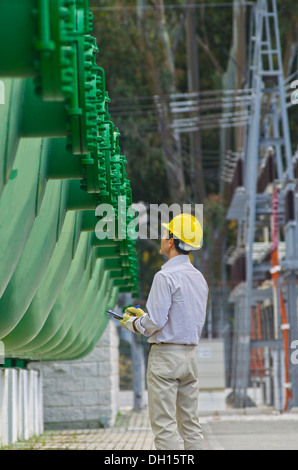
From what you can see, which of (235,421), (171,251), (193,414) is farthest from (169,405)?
(235,421)

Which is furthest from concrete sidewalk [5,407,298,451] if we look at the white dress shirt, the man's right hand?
the white dress shirt

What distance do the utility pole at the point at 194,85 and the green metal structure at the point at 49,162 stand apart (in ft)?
69.3

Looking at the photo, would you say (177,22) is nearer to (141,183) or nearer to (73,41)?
(141,183)

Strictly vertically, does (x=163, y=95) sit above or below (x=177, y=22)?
below

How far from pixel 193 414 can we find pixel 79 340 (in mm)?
3280

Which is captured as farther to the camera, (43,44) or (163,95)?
(163,95)

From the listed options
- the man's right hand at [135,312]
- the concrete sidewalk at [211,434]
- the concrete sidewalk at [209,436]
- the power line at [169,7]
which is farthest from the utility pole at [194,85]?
the man's right hand at [135,312]

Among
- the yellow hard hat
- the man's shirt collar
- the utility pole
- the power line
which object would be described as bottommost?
Result: the man's shirt collar

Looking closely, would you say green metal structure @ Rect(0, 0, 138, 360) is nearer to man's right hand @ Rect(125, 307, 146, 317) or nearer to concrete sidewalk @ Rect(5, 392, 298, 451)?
man's right hand @ Rect(125, 307, 146, 317)

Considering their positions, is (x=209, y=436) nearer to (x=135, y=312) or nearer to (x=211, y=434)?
(x=211, y=434)

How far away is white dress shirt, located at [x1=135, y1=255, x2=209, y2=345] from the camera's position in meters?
4.41

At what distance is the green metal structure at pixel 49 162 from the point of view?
2.64 metres

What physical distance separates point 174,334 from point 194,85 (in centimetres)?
2302

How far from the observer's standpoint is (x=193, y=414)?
15.1ft
